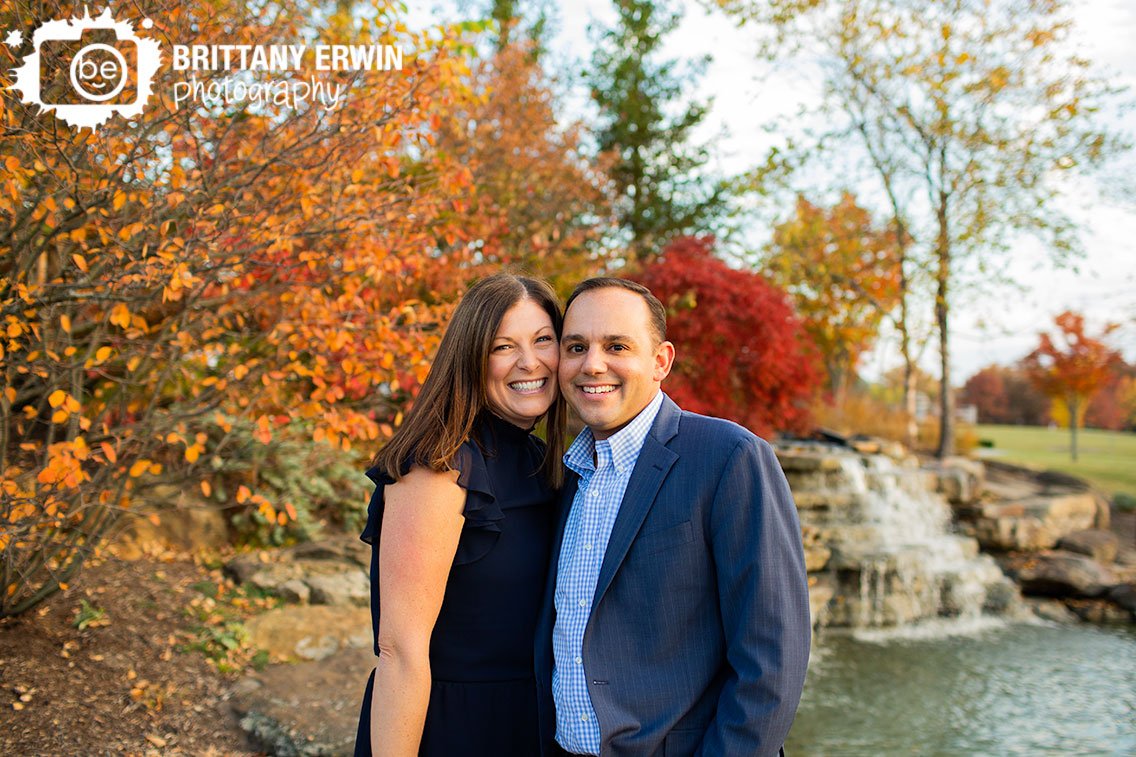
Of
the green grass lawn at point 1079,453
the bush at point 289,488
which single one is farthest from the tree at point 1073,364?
the bush at point 289,488

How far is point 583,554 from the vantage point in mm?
2047

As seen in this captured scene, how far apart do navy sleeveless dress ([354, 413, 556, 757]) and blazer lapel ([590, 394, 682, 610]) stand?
0.35 m

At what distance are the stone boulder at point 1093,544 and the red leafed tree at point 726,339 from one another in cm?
448

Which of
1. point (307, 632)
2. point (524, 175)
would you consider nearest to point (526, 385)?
point (307, 632)

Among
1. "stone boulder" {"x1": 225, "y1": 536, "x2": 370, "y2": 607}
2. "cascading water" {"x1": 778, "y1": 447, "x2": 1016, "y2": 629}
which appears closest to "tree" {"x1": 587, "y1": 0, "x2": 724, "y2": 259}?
"cascading water" {"x1": 778, "y1": 447, "x2": 1016, "y2": 629}

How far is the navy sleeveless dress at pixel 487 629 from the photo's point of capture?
7.27 feet

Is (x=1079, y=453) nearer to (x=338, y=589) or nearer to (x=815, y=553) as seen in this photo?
(x=815, y=553)

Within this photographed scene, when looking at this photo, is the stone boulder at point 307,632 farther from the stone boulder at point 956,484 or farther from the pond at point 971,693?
the stone boulder at point 956,484

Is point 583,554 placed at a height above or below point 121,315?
below

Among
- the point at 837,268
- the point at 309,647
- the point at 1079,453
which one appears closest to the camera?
the point at 309,647

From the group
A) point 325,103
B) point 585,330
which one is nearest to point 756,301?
point 325,103

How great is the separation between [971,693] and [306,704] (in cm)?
504

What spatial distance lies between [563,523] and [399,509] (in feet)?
1.42

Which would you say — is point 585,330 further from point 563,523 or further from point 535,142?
point 535,142
